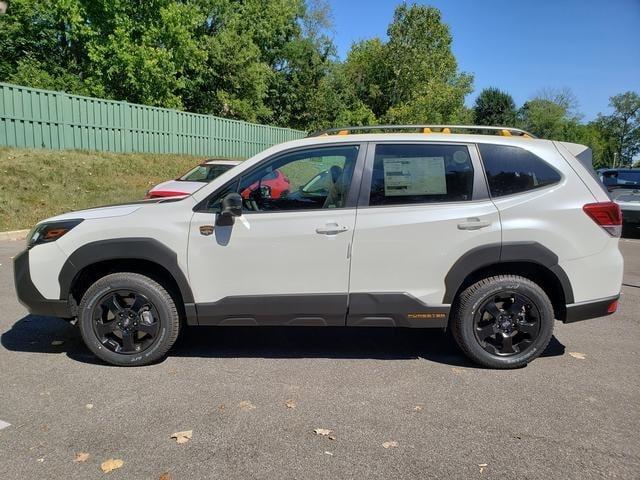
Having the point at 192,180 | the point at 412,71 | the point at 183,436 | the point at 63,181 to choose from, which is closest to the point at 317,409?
the point at 183,436

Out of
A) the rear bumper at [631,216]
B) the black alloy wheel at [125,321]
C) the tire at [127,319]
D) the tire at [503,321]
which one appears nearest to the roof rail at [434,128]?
the tire at [503,321]

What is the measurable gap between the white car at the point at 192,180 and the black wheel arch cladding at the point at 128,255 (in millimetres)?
5368

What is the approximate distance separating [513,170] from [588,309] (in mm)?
1259

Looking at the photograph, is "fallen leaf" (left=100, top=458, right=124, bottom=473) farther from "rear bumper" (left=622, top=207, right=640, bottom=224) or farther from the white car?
"rear bumper" (left=622, top=207, right=640, bottom=224)

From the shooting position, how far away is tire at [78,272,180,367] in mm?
4176

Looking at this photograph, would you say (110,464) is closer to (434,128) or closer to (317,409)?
(317,409)

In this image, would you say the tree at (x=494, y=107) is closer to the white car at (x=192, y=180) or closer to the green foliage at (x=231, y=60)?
the green foliage at (x=231, y=60)

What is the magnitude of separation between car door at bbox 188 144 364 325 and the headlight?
0.99 metres

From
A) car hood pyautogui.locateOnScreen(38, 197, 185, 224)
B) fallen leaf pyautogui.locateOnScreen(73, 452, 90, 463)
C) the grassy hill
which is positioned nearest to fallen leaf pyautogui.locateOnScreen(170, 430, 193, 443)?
fallen leaf pyautogui.locateOnScreen(73, 452, 90, 463)

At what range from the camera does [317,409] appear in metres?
3.60

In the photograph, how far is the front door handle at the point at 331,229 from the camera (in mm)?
4062

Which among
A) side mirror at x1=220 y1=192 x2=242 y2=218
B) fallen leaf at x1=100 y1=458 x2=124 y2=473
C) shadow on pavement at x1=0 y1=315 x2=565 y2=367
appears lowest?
fallen leaf at x1=100 y1=458 x2=124 y2=473

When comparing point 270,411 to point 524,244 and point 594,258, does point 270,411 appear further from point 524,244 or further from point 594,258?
point 594,258

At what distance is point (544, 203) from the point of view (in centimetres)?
414
